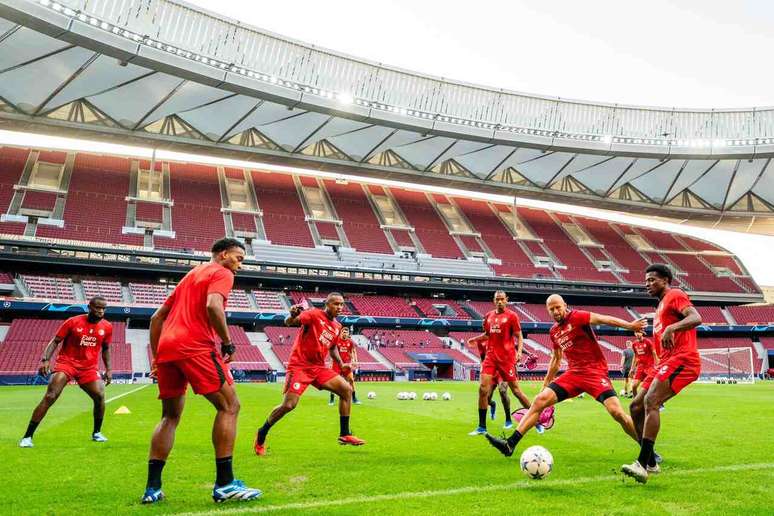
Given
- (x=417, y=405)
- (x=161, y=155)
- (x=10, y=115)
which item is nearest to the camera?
(x=417, y=405)

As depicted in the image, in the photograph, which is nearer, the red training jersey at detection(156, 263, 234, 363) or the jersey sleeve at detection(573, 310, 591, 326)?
the red training jersey at detection(156, 263, 234, 363)

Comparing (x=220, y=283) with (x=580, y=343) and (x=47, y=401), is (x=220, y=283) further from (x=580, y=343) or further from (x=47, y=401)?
(x=47, y=401)

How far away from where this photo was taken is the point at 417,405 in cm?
1708

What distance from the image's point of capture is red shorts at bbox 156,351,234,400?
5137mm

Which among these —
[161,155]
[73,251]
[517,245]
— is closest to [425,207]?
[517,245]

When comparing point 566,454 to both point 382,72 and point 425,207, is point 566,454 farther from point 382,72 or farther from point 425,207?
point 425,207

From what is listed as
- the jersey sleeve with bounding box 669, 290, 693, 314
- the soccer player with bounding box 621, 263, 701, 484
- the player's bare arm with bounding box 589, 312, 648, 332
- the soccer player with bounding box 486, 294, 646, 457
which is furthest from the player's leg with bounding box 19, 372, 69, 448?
the jersey sleeve with bounding box 669, 290, 693, 314

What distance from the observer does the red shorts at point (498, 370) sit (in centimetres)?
1028

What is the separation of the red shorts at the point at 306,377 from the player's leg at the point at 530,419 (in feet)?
8.29

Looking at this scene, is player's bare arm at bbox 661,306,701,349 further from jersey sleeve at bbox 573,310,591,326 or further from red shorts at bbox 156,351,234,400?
red shorts at bbox 156,351,234,400

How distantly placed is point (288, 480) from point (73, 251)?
1492 inches

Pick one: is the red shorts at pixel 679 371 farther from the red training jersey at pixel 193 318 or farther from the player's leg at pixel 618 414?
the red training jersey at pixel 193 318

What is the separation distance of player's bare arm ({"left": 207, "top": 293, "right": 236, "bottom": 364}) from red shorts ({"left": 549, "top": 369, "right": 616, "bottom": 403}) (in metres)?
3.99

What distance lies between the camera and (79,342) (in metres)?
8.91
